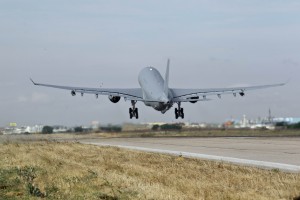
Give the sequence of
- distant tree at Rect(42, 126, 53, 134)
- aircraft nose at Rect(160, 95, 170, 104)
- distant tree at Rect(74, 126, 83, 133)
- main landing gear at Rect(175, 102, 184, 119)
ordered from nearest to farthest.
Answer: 1. aircraft nose at Rect(160, 95, 170, 104)
2. main landing gear at Rect(175, 102, 184, 119)
3. distant tree at Rect(42, 126, 53, 134)
4. distant tree at Rect(74, 126, 83, 133)

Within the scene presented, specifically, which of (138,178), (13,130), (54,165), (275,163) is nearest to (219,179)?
(138,178)

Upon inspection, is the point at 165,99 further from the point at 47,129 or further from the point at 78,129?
the point at 47,129

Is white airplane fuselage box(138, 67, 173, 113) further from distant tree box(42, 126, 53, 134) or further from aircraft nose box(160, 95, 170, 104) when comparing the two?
distant tree box(42, 126, 53, 134)

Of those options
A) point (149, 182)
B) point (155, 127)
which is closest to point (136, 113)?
point (155, 127)

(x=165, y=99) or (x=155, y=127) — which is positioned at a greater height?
(x=165, y=99)

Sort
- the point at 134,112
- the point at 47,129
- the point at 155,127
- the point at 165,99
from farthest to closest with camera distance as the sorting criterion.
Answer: the point at 155,127 → the point at 47,129 → the point at 134,112 → the point at 165,99

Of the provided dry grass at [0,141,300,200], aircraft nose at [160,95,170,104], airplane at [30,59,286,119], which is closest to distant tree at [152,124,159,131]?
airplane at [30,59,286,119]

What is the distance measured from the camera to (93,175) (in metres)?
24.0

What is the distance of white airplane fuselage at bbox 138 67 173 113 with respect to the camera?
268ft

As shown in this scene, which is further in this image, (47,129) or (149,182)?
(47,129)

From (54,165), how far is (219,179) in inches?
463

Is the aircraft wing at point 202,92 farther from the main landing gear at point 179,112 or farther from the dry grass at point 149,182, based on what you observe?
the dry grass at point 149,182

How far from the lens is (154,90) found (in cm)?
8681

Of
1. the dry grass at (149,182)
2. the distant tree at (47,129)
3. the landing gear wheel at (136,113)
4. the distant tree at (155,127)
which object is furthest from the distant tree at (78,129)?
the dry grass at (149,182)
